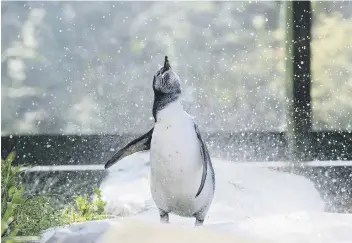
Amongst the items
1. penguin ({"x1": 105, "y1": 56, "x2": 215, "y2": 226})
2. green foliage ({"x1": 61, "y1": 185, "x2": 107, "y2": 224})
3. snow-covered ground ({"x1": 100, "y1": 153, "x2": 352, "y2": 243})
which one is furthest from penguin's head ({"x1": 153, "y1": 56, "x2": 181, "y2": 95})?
green foliage ({"x1": 61, "y1": 185, "x2": 107, "y2": 224})

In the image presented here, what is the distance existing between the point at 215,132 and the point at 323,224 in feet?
0.88

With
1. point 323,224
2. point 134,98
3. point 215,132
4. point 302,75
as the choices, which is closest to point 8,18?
point 134,98

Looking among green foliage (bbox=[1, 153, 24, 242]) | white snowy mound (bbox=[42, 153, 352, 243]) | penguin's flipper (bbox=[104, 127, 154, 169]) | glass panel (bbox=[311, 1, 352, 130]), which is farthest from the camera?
glass panel (bbox=[311, 1, 352, 130])

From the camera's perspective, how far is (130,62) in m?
1.19

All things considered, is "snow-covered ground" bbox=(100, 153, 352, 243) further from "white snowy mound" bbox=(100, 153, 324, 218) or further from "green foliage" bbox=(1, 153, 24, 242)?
"green foliage" bbox=(1, 153, 24, 242)

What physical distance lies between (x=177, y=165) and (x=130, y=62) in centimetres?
28

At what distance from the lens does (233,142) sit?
1.17 meters

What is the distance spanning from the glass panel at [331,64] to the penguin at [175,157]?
0.28m

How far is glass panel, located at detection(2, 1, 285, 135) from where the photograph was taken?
118 centimetres

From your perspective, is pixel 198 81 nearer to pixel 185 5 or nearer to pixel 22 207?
pixel 185 5

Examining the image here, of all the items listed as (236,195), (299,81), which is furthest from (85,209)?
(299,81)

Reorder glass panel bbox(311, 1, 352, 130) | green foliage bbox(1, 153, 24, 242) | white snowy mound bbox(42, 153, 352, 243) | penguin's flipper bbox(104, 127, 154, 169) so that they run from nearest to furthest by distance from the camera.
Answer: green foliage bbox(1, 153, 24, 242)
white snowy mound bbox(42, 153, 352, 243)
penguin's flipper bbox(104, 127, 154, 169)
glass panel bbox(311, 1, 352, 130)

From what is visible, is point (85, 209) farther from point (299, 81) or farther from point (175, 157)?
point (299, 81)

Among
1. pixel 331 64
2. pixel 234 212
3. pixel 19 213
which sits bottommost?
pixel 234 212
